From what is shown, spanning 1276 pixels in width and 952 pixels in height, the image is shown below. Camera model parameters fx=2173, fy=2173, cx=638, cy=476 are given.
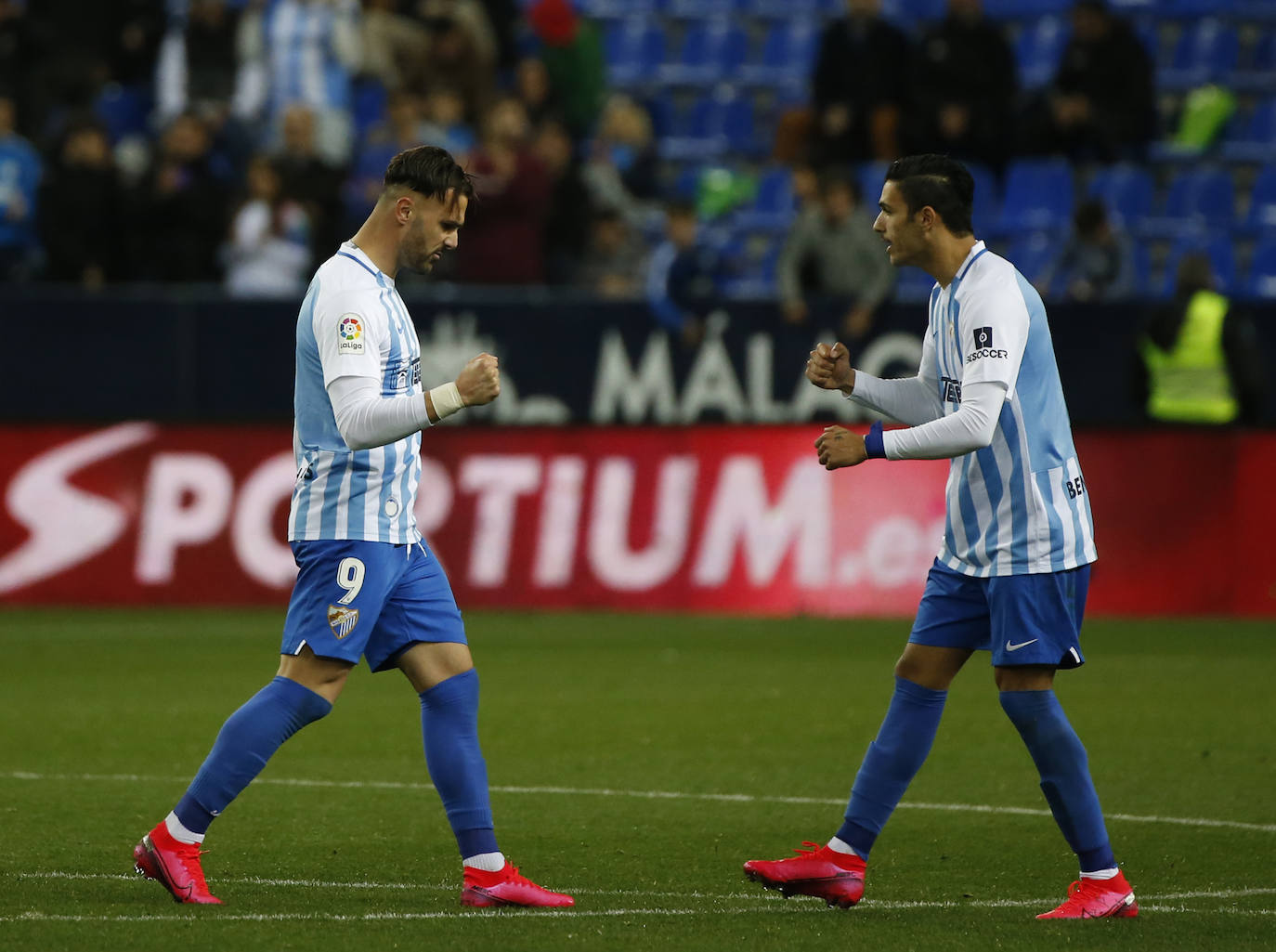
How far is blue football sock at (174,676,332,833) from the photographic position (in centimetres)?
579

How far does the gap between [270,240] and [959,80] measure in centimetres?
575

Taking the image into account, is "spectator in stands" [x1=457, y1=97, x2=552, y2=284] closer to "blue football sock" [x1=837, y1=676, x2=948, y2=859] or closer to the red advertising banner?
the red advertising banner

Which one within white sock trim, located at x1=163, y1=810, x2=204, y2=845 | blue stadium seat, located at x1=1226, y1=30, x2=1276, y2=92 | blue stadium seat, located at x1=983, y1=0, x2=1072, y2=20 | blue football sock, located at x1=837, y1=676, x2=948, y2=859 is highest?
blue stadium seat, located at x1=983, y1=0, x2=1072, y2=20

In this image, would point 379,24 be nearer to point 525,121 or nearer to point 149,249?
point 525,121

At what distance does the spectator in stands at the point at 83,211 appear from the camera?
16891mm

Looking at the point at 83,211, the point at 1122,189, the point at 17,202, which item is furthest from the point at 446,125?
the point at 1122,189

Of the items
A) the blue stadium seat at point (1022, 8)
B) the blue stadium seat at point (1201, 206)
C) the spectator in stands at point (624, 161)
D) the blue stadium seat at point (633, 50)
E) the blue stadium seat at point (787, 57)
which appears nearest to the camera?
the spectator in stands at point (624, 161)

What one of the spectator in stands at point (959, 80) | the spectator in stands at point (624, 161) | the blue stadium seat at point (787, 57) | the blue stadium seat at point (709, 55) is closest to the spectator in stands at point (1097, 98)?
the spectator in stands at point (959, 80)

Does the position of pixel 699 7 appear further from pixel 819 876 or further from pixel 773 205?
pixel 819 876

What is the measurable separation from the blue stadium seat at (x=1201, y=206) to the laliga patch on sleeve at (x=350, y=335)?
13818 millimetres

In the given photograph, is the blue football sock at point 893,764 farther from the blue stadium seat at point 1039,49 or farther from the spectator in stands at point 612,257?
the blue stadium seat at point 1039,49

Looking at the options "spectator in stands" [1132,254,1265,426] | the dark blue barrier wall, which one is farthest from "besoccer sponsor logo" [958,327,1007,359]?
the dark blue barrier wall

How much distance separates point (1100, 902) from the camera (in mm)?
5785

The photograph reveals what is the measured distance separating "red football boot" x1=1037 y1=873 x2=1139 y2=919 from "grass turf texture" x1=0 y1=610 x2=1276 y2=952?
0.06 meters
